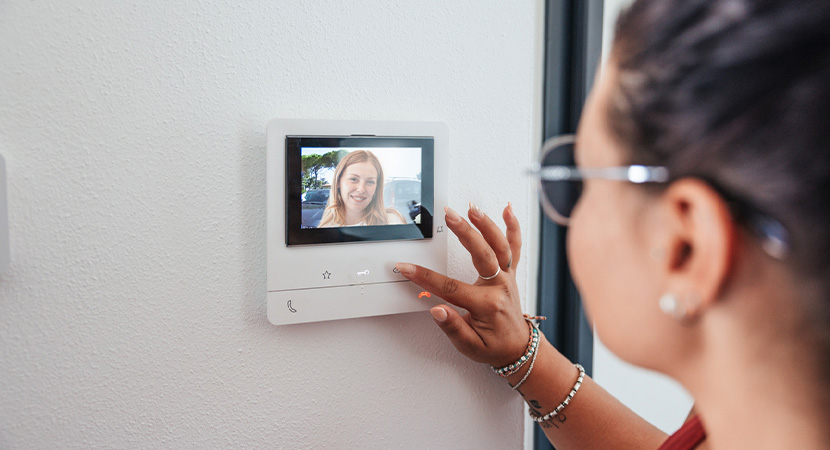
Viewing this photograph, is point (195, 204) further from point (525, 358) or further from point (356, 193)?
point (525, 358)

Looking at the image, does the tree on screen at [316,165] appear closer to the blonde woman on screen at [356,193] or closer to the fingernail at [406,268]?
the blonde woman on screen at [356,193]

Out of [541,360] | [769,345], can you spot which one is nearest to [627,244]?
[769,345]

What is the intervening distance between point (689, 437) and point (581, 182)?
28 centimetres

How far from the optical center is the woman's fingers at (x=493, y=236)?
0.63 m

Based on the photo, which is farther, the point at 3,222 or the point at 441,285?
the point at 441,285

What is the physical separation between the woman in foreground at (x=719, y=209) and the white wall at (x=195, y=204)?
33 centimetres

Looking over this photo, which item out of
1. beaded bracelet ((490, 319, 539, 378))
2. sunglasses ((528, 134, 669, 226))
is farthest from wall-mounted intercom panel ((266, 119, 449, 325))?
sunglasses ((528, 134, 669, 226))

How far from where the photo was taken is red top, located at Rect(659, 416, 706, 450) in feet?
1.68

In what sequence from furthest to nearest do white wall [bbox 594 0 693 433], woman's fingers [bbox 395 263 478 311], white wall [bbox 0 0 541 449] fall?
white wall [bbox 594 0 693 433]
woman's fingers [bbox 395 263 478 311]
white wall [bbox 0 0 541 449]

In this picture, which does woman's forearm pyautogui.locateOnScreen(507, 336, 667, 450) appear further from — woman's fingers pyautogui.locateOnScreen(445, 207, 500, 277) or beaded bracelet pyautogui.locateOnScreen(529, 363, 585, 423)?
woman's fingers pyautogui.locateOnScreen(445, 207, 500, 277)

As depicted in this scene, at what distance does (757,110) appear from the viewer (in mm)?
281

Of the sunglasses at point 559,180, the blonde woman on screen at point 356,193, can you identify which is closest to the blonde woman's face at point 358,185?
the blonde woman on screen at point 356,193

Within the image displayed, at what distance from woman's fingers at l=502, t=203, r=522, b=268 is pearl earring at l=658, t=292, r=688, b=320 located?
34cm

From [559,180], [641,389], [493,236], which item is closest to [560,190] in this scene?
[559,180]
